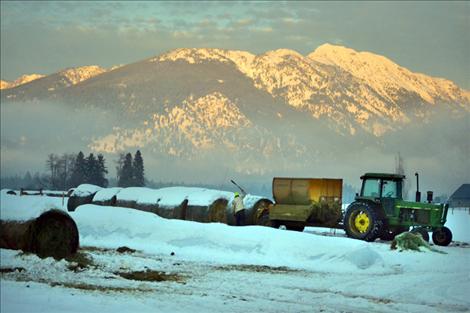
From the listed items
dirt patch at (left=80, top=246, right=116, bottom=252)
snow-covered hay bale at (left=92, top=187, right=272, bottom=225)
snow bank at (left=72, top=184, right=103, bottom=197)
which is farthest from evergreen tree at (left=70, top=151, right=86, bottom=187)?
dirt patch at (left=80, top=246, right=116, bottom=252)

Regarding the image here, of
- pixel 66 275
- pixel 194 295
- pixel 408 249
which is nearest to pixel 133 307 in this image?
pixel 194 295

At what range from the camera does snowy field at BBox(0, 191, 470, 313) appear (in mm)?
14125

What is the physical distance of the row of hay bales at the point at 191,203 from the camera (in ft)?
105

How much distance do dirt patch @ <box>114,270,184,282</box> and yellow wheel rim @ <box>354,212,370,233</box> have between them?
38.9 feet

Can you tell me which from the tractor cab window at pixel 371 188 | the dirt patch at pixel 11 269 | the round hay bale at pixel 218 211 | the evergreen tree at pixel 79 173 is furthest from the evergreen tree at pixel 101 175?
the dirt patch at pixel 11 269

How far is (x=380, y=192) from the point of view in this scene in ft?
94.0

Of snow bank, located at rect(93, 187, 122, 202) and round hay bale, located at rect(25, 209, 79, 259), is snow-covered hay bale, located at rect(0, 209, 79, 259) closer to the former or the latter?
round hay bale, located at rect(25, 209, 79, 259)

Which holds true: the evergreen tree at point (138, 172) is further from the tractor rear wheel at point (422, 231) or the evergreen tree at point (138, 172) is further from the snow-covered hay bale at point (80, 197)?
the tractor rear wheel at point (422, 231)

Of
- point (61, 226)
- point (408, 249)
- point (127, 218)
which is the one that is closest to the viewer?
point (61, 226)

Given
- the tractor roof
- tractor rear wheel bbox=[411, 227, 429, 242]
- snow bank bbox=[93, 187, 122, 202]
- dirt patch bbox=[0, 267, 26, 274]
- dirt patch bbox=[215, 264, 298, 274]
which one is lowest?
dirt patch bbox=[215, 264, 298, 274]

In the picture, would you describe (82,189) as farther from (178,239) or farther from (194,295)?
(194,295)

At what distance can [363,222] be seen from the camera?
2825 centimetres

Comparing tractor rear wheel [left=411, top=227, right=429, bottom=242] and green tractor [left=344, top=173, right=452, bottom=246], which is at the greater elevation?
green tractor [left=344, top=173, right=452, bottom=246]

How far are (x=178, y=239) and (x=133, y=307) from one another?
12.1 meters
